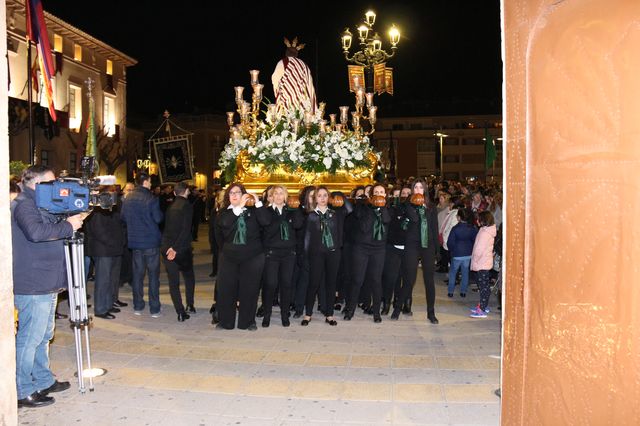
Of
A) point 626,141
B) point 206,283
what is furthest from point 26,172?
point 206,283

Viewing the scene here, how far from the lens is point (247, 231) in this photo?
8.38 metres

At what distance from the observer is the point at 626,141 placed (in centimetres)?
236

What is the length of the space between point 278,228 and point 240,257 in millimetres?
699

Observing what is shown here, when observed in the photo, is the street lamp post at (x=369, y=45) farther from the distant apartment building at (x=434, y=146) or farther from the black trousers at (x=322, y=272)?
the distant apartment building at (x=434, y=146)

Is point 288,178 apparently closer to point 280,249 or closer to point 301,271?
point 301,271

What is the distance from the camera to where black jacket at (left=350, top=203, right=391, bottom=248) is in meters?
8.79

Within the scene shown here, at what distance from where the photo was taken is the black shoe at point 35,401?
17.6ft

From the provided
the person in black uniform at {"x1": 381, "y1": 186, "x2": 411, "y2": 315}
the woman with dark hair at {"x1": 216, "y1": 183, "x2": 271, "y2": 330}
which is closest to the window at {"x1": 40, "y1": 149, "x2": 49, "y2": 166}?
the woman with dark hair at {"x1": 216, "y1": 183, "x2": 271, "y2": 330}

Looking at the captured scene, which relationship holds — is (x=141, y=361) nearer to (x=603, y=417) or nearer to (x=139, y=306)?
(x=139, y=306)

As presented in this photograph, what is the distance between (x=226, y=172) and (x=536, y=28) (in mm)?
9380

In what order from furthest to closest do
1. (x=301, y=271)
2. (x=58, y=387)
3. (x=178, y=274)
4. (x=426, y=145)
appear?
1. (x=426, y=145)
2. (x=301, y=271)
3. (x=178, y=274)
4. (x=58, y=387)

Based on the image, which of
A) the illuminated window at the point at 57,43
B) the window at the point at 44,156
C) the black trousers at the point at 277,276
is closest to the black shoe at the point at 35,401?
the black trousers at the point at 277,276

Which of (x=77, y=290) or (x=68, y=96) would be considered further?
(x=68, y=96)

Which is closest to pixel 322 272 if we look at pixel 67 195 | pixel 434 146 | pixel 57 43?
pixel 67 195
